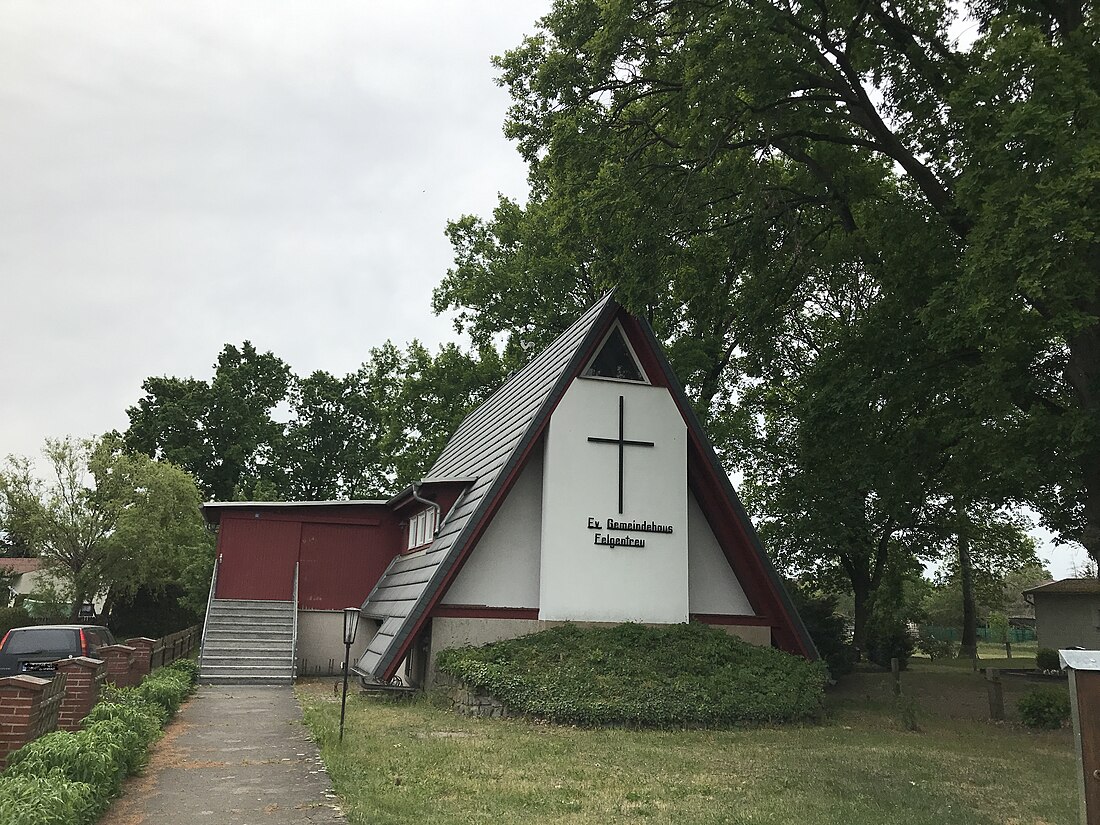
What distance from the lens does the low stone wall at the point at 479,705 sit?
13102 millimetres

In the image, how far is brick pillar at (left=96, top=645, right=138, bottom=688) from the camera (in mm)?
12922

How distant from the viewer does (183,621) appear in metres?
36.9

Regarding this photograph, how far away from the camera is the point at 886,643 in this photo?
31.8m

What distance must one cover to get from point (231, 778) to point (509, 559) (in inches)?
290

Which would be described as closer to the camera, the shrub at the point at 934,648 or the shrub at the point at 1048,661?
the shrub at the point at 1048,661

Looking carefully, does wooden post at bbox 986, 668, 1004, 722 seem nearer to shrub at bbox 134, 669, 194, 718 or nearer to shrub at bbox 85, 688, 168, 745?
shrub at bbox 85, 688, 168, 745

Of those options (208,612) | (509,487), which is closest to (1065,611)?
(509,487)

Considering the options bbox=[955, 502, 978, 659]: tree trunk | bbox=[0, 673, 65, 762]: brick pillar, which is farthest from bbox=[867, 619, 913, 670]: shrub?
bbox=[0, 673, 65, 762]: brick pillar

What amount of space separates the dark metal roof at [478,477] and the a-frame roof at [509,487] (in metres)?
0.02

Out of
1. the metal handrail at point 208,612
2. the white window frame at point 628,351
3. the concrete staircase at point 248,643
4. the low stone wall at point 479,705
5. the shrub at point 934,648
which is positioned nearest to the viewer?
the low stone wall at point 479,705

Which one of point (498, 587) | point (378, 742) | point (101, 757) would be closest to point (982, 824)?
point (378, 742)

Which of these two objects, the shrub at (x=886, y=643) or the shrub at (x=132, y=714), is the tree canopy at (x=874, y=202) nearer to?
the shrub at (x=132, y=714)

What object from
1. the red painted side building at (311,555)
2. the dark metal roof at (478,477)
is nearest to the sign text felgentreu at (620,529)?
the dark metal roof at (478,477)

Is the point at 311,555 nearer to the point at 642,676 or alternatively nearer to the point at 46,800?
the point at 642,676
